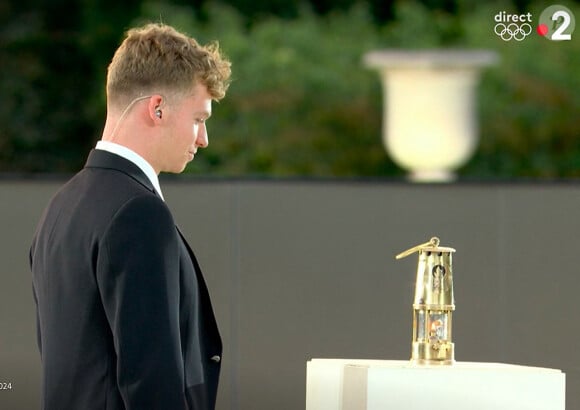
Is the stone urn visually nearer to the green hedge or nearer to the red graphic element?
the green hedge

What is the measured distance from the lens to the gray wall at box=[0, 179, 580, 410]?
5.92 m

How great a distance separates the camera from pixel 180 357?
2.26m

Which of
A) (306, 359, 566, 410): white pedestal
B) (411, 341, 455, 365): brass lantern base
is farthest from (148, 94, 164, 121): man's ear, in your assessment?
(411, 341, 455, 365): brass lantern base

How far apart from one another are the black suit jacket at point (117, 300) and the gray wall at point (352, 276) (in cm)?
350

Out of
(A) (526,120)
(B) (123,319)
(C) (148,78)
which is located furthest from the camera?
(A) (526,120)

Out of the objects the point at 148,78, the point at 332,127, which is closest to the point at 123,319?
the point at 148,78

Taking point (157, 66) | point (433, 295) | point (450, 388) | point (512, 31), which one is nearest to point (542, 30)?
point (512, 31)

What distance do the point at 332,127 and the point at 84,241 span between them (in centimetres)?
371

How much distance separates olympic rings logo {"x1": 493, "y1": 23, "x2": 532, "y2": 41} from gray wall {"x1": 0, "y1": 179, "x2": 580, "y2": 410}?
0.69 metres

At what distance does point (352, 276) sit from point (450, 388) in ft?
11.1

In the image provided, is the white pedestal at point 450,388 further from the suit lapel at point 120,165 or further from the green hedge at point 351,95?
the green hedge at point 351,95

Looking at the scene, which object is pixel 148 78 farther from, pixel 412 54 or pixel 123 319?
pixel 412 54

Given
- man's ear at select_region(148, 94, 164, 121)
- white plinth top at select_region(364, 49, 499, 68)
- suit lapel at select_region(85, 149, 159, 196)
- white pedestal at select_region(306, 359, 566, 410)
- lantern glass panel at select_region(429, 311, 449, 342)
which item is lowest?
white pedestal at select_region(306, 359, 566, 410)

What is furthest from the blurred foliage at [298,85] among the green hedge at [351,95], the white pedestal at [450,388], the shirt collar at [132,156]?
the shirt collar at [132,156]
